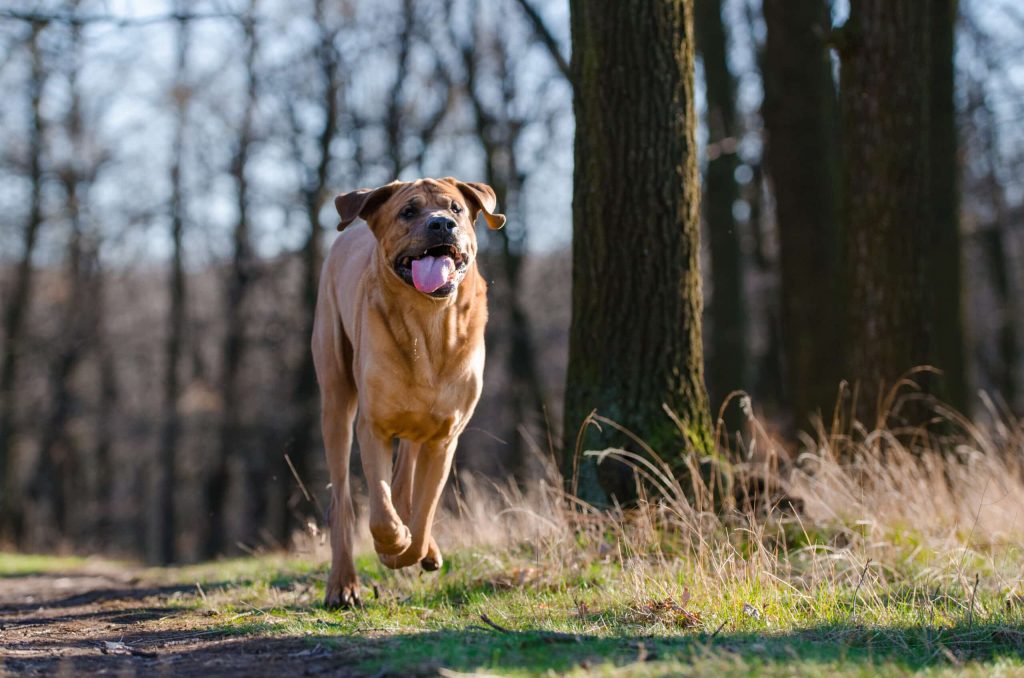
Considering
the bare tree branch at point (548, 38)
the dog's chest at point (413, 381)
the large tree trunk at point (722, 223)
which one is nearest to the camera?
the dog's chest at point (413, 381)

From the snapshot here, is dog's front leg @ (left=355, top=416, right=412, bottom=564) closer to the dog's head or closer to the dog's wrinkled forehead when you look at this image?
the dog's head

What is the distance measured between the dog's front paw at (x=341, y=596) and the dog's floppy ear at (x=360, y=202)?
6.32 ft

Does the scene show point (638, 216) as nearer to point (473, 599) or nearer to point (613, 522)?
point (613, 522)

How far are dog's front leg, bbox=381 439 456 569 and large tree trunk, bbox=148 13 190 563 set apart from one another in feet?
62.3

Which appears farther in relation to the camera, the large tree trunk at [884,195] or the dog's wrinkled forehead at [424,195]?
the large tree trunk at [884,195]

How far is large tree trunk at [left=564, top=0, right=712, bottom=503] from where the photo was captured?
6891 mm

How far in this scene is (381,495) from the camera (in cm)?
538

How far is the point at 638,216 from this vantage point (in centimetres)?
692

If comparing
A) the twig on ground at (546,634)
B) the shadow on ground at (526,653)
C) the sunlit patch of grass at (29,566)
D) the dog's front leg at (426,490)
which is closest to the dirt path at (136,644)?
the shadow on ground at (526,653)

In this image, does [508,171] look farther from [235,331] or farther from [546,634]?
[546,634]

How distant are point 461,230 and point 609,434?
201 cm

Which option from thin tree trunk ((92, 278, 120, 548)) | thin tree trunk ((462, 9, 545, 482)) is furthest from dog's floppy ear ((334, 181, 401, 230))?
thin tree trunk ((92, 278, 120, 548))

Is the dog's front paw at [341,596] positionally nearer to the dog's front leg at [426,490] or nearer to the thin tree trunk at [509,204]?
the dog's front leg at [426,490]

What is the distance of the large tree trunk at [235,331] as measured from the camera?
22734 mm
